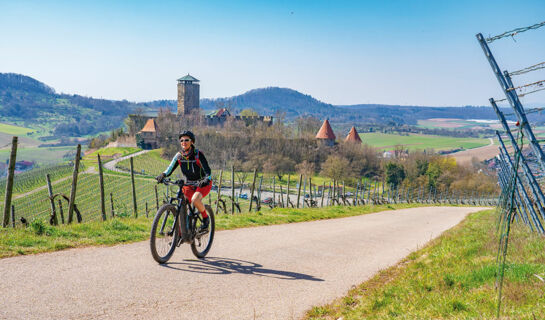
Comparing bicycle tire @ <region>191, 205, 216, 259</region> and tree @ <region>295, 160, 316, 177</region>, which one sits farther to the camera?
tree @ <region>295, 160, 316, 177</region>

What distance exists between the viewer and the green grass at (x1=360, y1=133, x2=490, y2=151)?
149000 mm

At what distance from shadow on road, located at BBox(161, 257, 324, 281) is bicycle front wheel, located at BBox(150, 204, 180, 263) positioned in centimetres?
15

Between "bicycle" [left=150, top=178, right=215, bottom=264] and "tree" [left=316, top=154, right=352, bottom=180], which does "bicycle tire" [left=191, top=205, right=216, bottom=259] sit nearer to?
"bicycle" [left=150, top=178, right=215, bottom=264]

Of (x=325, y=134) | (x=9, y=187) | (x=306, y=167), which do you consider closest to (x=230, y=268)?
(x=9, y=187)

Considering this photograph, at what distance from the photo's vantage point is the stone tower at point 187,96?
144500mm

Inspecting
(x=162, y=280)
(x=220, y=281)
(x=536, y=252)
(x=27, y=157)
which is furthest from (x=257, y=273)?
(x=27, y=157)

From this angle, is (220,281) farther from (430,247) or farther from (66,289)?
(430,247)

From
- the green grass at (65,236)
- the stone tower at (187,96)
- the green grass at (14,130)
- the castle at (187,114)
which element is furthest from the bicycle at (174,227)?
the green grass at (14,130)

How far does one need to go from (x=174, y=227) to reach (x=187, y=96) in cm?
14284

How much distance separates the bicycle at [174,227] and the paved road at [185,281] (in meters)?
0.17

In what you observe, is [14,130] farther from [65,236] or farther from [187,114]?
[65,236]

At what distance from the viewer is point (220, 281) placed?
5.25m

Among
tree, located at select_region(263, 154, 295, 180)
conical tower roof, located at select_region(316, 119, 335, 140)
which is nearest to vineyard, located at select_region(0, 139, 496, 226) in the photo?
tree, located at select_region(263, 154, 295, 180)

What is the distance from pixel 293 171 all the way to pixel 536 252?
88.1 meters
